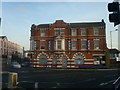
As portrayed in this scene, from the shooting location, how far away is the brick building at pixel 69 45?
48656 mm

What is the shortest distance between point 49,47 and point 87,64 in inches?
374

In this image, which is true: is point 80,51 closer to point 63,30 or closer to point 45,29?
point 63,30

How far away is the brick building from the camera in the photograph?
1916 inches

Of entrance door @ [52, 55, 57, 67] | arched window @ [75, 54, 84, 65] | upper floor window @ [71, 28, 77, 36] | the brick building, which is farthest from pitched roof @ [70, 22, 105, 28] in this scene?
entrance door @ [52, 55, 57, 67]

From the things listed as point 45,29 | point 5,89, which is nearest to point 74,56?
point 45,29

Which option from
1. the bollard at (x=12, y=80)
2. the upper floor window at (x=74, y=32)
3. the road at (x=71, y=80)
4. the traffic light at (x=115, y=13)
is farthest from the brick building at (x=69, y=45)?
the traffic light at (x=115, y=13)

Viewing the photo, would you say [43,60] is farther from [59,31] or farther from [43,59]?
[59,31]

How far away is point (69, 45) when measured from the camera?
4972 centimetres

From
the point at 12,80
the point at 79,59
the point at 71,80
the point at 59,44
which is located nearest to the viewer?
the point at 12,80

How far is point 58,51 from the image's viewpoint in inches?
1925

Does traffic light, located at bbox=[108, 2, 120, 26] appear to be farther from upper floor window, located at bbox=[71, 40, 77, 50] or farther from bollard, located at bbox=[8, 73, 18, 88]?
upper floor window, located at bbox=[71, 40, 77, 50]

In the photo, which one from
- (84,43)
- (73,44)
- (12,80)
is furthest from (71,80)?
(73,44)

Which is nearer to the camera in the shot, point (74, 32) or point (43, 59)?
point (43, 59)

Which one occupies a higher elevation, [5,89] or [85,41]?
[85,41]
